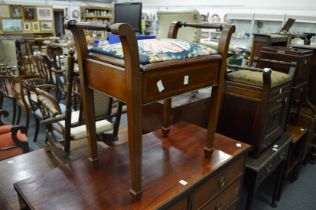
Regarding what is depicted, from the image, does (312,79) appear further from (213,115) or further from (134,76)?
(134,76)

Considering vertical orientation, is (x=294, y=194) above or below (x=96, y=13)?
below

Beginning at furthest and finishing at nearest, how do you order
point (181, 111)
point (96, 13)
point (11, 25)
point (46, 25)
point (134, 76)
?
point (96, 13)
point (46, 25)
point (11, 25)
point (181, 111)
point (134, 76)

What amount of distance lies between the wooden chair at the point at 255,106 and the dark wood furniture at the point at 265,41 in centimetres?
59

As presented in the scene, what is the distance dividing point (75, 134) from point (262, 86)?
1353mm

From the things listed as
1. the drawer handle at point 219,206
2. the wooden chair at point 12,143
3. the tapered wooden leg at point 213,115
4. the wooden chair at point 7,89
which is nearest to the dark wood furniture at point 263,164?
the drawer handle at point 219,206

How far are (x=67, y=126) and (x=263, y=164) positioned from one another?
1.24 metres

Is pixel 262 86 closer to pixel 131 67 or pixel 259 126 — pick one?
pixel 259 126

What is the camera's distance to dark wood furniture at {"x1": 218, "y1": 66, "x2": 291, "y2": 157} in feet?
4.91

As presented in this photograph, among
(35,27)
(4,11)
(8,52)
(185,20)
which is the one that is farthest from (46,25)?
(185,20)

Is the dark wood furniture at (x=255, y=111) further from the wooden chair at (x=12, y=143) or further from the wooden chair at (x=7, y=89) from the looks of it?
the wooden chair at (x=7, y=89)

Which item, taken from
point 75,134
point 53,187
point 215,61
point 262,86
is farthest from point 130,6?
point 53,187

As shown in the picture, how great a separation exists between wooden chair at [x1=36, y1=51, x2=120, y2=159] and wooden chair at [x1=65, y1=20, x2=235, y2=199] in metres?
0.52

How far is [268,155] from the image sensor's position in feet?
5.38

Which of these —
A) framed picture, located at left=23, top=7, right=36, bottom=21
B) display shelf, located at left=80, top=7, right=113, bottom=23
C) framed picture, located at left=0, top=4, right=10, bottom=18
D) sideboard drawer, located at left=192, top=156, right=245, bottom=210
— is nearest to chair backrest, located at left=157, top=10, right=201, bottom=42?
sideboard drawer, located at left=192, top=156, right=245, bottom=210
